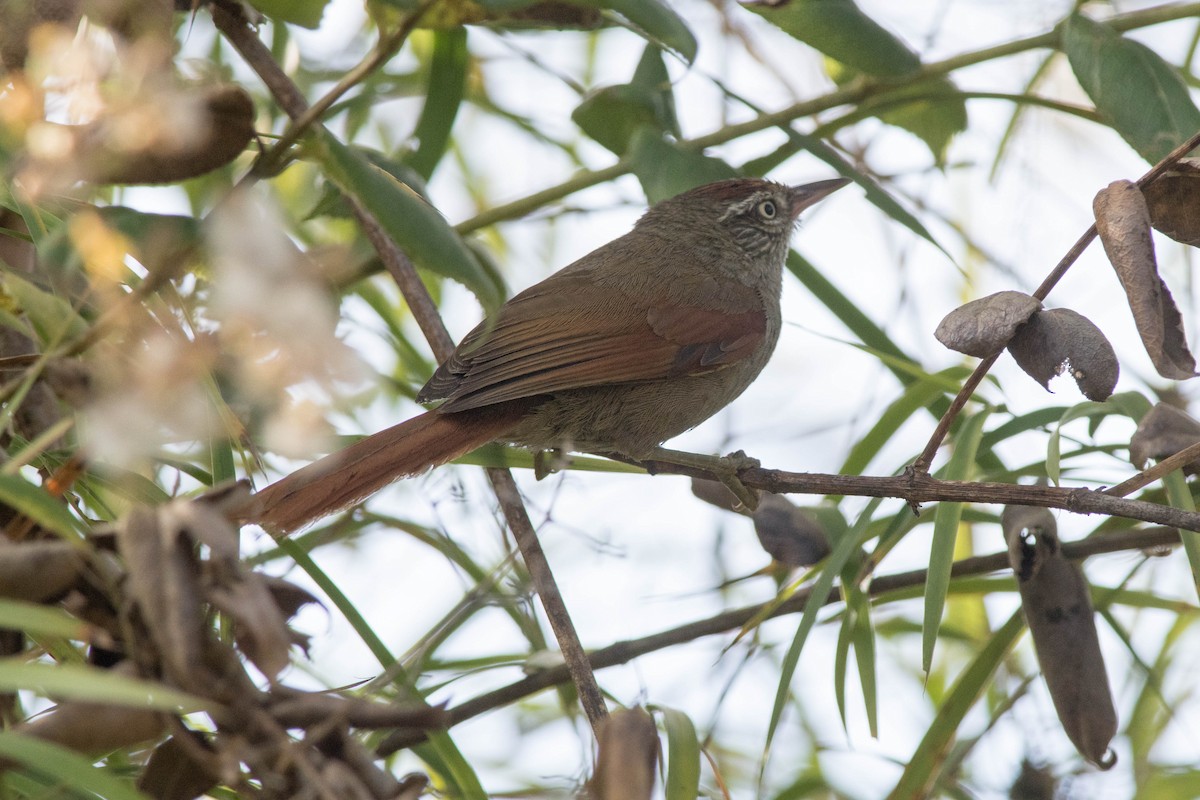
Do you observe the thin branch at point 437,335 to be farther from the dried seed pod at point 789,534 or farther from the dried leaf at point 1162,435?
the dried leaf at point 1162,435

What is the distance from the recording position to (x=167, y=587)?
1291 millimetres

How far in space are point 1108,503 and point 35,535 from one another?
1.78 metres

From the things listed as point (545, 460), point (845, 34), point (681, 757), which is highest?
point (845, 34)

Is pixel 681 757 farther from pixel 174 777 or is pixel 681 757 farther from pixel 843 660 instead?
pixel 174 777

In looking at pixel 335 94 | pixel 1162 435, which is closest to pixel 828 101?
pixel 1162 435

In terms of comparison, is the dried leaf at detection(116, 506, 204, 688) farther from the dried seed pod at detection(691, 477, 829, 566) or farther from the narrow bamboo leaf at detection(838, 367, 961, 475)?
the narrow bamboo leaf at detection(838, 367, 961, 475)

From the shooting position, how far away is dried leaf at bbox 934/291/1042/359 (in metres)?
2.01

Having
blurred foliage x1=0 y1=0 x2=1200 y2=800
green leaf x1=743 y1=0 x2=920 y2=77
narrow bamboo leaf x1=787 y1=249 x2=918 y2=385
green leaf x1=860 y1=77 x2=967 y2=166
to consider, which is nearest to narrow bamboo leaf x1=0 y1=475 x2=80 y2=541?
blurred foliage x1=0 y1=0 x2=1200 y2=800

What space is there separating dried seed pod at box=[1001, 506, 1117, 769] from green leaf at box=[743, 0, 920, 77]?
1251 mm

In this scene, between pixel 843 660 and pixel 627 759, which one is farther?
pixel 843 660

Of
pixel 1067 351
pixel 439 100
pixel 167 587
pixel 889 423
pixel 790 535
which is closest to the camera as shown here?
pixel 167 587

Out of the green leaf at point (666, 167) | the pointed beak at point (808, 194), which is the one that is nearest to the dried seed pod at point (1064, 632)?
the green leaf at point (666, 167)

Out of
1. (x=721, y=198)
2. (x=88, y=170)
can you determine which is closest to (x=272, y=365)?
(x=88, y=170)

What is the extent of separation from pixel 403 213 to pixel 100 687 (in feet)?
3.89
